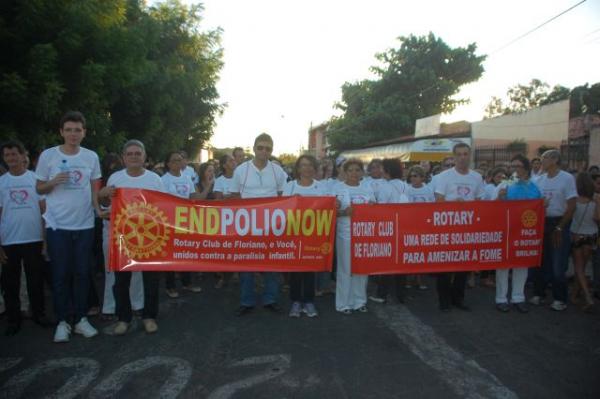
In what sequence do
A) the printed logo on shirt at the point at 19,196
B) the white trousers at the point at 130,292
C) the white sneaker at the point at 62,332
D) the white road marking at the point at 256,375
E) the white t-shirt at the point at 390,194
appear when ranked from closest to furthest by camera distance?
the white road marking at the point at 256,375, the white sneaker at the point at 62,332, the printed logo on shirt at the point at 19,196, the white trousers at the point at 130,292, the white t-shirt at the point at 390,194

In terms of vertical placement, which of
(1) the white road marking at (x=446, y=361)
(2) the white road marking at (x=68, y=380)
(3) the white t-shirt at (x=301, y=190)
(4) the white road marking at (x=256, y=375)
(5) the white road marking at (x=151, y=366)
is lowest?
(2) the white road marking at (x=68, y=380)

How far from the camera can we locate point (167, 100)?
1504cm

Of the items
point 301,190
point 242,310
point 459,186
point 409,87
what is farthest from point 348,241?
point 409,87

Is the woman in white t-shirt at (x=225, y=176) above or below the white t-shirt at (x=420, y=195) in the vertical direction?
above

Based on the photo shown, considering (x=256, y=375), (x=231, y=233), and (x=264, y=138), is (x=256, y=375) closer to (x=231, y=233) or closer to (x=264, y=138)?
(x=231, y=233)

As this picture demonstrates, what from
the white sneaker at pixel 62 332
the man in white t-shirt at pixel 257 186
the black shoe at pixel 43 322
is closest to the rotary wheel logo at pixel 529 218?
the man in white t-shirt at pixel 257 186

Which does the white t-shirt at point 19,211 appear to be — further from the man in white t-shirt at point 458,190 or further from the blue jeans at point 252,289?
the man in white t-shirt at point 458,190

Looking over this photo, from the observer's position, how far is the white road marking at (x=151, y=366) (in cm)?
349

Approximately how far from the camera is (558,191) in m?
5.82

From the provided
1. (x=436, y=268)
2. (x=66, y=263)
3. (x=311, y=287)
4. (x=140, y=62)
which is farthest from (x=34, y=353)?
(x=140, y=62)

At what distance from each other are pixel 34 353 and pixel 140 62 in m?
8.62

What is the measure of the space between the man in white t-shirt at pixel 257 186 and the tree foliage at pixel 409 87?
103 ft

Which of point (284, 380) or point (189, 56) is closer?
point (284, 380)

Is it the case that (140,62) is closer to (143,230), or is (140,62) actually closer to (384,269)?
(143,230)
